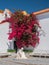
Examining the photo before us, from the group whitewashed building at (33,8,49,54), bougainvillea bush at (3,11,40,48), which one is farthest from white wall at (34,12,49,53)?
bougainvillea bush at (3,11,40,48)

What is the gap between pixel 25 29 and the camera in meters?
23.6

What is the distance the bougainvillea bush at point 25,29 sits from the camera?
23609mm

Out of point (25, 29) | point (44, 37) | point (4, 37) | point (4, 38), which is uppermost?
point (25, 29)

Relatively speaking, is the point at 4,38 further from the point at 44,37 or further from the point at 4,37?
the point at 44,37

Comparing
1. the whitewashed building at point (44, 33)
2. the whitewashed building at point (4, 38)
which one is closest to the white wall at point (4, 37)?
the whitewashed building at point (4, 38)

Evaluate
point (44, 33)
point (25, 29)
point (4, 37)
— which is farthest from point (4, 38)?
point (44, 33)

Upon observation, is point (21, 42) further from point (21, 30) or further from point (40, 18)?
point (40, 18)

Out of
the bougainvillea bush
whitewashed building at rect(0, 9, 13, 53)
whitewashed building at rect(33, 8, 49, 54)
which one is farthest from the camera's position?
whitewashed building at rect(0, 9, 13, 53)

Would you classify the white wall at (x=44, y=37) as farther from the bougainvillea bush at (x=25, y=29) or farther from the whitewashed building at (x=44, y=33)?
the bougainvillea bush at (x=25, y=29)

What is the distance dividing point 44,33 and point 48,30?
0.65 meters

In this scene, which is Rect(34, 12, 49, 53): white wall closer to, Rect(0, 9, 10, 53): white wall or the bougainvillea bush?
the bougainvillea bush

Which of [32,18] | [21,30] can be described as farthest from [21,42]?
[32,18]

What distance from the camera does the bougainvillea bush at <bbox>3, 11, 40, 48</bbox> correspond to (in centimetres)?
2361

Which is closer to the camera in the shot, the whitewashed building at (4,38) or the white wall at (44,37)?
the white wall at (44,37)
